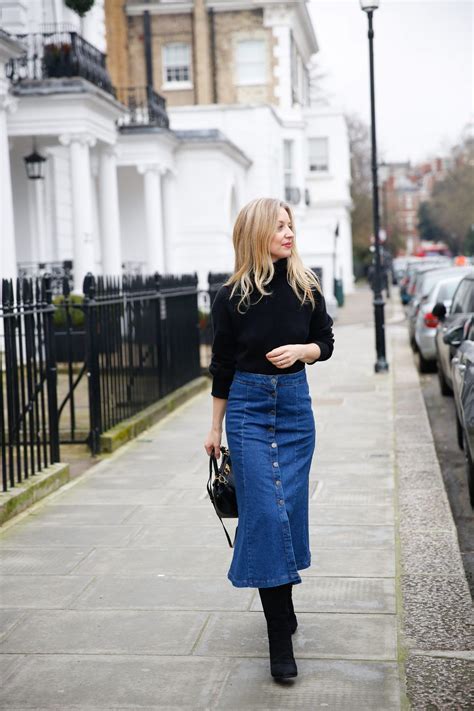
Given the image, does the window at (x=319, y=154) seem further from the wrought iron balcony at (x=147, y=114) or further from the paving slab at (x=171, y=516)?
the paving slab at (x=171, y=516)

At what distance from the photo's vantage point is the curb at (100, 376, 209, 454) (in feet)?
33.7

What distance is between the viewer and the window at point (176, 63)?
40844 millimetres

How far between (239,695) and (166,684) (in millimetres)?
325

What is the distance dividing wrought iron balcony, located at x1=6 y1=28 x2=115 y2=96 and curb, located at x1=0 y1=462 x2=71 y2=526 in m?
12.5

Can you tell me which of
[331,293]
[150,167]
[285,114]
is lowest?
[331,293]

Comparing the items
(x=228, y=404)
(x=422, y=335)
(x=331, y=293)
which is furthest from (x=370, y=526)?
(x=331, y=293)

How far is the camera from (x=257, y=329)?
15.1ft

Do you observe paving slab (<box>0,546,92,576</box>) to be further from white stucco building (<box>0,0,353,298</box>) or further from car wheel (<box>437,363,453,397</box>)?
white stucco building (<box>0,0,353,298</box>)

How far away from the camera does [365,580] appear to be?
587 centimetres

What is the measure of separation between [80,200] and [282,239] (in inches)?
635

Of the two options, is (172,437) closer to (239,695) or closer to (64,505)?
(64,505)

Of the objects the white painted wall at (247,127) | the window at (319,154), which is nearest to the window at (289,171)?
the white painted wall at (247,127)

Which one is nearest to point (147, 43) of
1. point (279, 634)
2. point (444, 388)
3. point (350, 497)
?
point (444, 388)

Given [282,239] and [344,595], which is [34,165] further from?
[282,239]
